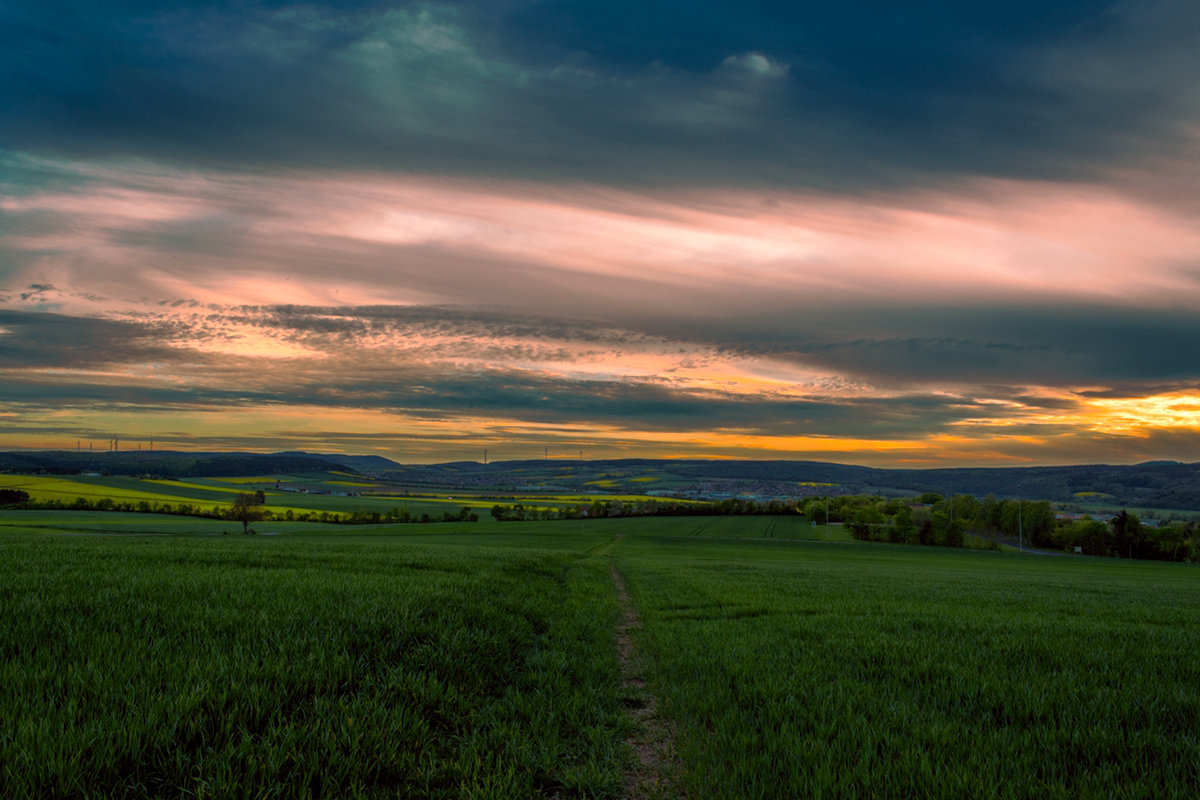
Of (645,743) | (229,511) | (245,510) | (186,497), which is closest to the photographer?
(645,743)

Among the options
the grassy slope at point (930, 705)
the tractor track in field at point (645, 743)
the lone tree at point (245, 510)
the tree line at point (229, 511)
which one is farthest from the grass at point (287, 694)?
the tree line at point (229, 511)

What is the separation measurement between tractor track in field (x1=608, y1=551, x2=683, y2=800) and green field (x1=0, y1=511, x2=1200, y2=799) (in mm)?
66

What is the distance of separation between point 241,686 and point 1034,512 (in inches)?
5721

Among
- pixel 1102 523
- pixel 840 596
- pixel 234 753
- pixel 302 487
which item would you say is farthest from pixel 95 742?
pixel 302 487

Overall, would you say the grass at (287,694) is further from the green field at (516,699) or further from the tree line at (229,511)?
the tree line at (229,511)

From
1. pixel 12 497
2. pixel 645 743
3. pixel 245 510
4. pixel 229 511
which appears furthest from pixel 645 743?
pixel 12 497

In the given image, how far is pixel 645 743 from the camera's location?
6.39 metres

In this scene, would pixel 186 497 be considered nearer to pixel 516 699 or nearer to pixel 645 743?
pixel 516 699

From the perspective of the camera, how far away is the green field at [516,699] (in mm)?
4598

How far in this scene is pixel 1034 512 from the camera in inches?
4651

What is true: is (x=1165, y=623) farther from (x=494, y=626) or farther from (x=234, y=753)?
(x=234, y=753)

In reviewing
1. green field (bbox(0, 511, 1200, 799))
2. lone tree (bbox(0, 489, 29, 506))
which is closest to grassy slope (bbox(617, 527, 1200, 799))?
green field (bbox(0, 511, 1200, 799))

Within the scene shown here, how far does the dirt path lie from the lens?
5.29 m

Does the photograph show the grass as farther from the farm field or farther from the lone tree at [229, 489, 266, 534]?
the farm field
